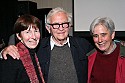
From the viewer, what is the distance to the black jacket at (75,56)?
213 centimetres

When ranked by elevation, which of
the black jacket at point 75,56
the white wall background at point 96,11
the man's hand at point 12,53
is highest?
the white wall background at point 96,11

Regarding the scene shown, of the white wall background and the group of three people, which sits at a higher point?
the white wall background

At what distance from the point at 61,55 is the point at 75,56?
141mm

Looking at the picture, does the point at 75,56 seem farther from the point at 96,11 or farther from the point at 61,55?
the point at 96,11

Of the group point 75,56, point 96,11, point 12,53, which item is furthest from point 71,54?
point 96,11

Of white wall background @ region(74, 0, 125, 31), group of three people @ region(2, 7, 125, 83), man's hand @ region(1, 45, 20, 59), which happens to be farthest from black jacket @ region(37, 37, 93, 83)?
white wall background @ region(74, 0, 125, 31)

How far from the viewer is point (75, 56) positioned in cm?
219

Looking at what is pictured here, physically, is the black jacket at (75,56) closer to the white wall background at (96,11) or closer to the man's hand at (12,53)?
the man's hand at (12,53)

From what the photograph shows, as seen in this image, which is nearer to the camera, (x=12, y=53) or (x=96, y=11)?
(x=12, y=53)

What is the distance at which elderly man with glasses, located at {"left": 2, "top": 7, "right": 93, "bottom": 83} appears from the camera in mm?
2102

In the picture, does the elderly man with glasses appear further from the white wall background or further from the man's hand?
the white wall background

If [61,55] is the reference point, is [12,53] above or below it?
above

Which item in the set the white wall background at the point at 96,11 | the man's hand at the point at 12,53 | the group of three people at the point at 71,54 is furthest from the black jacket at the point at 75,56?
the white wall background at the point at 96,11

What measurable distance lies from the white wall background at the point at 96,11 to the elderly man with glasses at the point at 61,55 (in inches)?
58.3
